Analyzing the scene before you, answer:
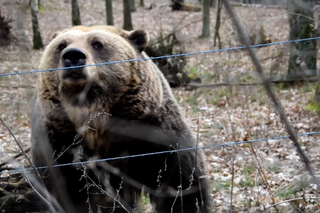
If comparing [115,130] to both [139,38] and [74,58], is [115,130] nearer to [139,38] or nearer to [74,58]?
[74,58]

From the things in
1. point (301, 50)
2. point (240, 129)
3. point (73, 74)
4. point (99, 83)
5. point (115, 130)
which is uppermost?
point (73, 74)

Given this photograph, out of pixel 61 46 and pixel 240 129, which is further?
pixel 240 129

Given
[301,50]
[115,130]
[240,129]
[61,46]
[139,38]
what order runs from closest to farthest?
→ [61,46] → [115,130] → [139,38] → [240,129] → [301,50]

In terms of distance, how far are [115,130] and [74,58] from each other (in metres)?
0.91

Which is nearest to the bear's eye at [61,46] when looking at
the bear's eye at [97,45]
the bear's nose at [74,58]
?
the bear's eye at [97,45]

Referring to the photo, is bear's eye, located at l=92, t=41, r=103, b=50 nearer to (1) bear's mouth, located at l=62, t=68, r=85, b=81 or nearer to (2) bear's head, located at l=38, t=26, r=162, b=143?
(2) bear's head, located at l=38, t=26, r=162, b=143

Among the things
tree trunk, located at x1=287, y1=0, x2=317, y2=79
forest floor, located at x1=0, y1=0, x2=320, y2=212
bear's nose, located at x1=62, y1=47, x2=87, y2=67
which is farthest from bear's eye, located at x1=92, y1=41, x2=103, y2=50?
tree trunk, located at x1=287, y1=0, x2=317, y2=79

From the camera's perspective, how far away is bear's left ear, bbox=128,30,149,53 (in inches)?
193

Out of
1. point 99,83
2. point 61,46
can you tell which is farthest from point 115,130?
point 61,46

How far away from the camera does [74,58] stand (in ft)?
13.7

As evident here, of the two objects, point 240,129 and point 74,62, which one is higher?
point 74,62

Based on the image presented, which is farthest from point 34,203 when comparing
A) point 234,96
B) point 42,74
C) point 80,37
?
point 234,96

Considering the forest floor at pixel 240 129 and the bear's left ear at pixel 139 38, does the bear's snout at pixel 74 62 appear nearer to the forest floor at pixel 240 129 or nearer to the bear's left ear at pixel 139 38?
the forest floor at pixel 240 129

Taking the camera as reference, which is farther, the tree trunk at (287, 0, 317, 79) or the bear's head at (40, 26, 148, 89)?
the tree trunk at (287, 0, 317, 79)
